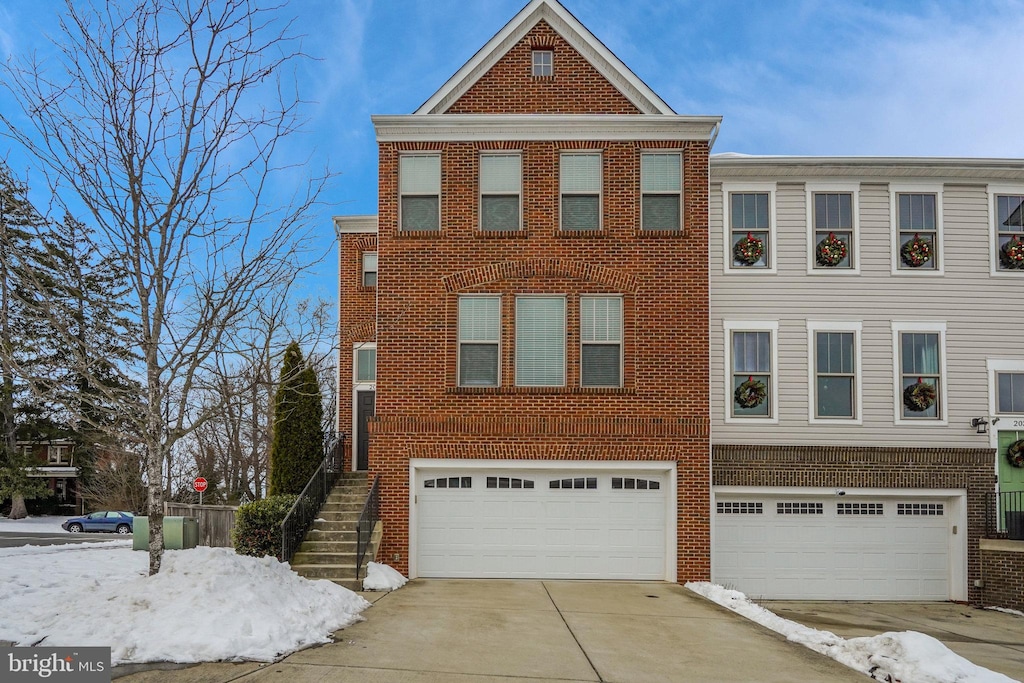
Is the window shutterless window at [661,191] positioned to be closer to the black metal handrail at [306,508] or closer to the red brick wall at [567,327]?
the red brick wall at [567,327]

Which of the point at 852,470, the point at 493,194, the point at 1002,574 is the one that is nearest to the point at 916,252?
the point at 852,470

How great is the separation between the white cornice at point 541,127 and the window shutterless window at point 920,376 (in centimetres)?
602

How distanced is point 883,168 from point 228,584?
47.2ft

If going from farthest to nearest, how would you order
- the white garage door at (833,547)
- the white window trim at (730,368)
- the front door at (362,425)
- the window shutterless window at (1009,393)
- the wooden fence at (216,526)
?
the wooden fence at (216,526) → the front door at (362,425) → the window shutterless window at (1009,393) → the white window trim at (730,368) → the white garage door at (833,547)

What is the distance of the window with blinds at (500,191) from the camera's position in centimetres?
1542

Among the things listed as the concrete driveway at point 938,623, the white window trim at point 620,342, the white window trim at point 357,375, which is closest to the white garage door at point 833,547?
the concrete driveway at point 938,623

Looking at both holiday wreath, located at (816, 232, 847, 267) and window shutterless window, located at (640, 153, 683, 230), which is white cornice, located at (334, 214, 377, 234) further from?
holiday wreath, located at (816, 232, 847, 267)

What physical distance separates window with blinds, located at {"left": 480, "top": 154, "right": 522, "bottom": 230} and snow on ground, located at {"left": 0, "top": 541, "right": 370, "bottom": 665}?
287 inches

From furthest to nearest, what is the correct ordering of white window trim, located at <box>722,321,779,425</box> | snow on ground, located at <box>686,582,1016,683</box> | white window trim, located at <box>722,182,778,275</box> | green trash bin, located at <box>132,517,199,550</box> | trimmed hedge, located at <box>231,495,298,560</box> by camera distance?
white window trim, located at <box>722,182,778,275</box>
white window trim, located at <box>722,321,779,425</box>
trimmed hedge, located at <box>231,495,298,560</box>
green trash bin, located at <box>132,517,199,550</box>
snow on ground, located at <box>686,582,1016,683</box>

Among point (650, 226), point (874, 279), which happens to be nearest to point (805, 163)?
point (874, 279)

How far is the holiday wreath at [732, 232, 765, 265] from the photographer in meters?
16.8

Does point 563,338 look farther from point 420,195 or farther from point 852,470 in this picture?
point 852,470

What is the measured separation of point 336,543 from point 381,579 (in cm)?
152

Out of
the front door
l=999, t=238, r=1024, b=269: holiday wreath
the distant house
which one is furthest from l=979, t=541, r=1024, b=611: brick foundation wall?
the distant house
